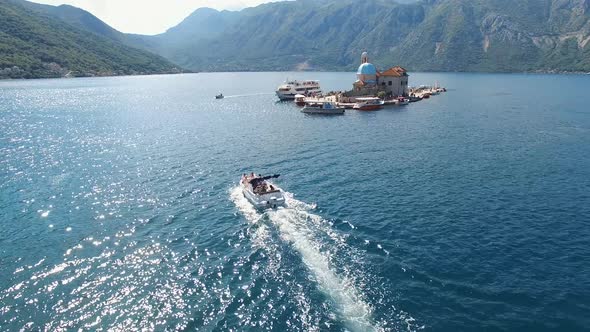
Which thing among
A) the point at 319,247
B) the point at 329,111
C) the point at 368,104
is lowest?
the point at 319,247

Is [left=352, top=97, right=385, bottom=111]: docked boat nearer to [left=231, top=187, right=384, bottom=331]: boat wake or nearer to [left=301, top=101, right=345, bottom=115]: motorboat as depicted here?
[left=301, top=101, right=345, bottom=115]: motorboat

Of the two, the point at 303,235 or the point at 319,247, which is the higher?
the point at 303,235

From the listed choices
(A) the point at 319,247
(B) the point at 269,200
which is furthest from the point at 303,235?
(B) the point at 269,200

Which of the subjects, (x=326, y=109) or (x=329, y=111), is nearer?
(x=329, y=111)

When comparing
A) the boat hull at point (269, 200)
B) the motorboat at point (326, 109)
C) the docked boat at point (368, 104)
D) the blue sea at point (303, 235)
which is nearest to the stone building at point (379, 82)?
the docked boat at point (368, 104)

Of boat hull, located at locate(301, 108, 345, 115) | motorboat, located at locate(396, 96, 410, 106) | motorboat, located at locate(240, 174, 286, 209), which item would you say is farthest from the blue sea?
motorboat, located at locate(396, 96, 410, 106)

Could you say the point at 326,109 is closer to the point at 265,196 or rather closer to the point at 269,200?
the point at 265,196

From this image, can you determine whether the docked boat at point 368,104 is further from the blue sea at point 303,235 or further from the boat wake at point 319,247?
the boat wake at point 319,247
